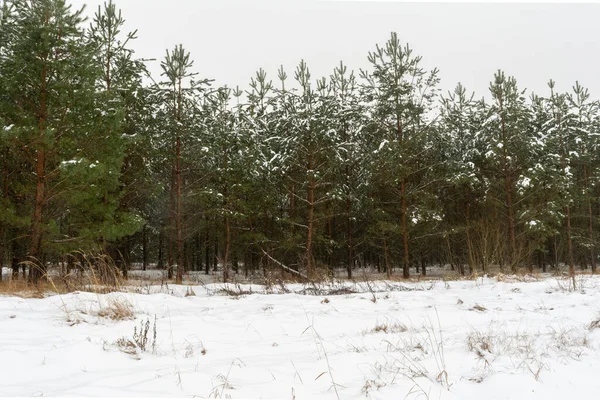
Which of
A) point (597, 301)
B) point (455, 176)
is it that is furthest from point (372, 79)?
point (597, 301)

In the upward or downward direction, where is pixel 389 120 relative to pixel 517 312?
upward

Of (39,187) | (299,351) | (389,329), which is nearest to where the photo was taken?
(299,351)

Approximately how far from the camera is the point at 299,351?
11.2ft

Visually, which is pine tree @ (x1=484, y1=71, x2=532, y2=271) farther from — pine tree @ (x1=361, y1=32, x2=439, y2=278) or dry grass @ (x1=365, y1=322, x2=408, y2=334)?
dry grass @ (x1=365, y1=322, x2=408, y2=334)

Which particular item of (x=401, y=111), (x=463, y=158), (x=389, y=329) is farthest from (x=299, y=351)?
(x=463, y=158)

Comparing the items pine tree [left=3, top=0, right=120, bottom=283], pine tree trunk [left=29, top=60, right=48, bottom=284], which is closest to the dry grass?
pine tree [left=3, top=0, right=120, bottom=283]

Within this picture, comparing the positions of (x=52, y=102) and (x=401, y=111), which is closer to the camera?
(x=52, y=102)

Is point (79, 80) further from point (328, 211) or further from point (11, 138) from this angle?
point (328, 211)

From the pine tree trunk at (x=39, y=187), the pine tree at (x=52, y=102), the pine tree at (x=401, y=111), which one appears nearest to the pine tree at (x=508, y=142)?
the pine tree at (x=401, y=111)

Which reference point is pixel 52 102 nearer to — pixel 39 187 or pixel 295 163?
pixel 39 187

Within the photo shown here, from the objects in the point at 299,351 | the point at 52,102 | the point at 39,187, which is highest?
the point at 52,102

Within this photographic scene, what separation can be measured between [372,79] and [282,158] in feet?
20.7

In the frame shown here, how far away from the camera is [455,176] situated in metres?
16.5

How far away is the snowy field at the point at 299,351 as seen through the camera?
2.47 metres
